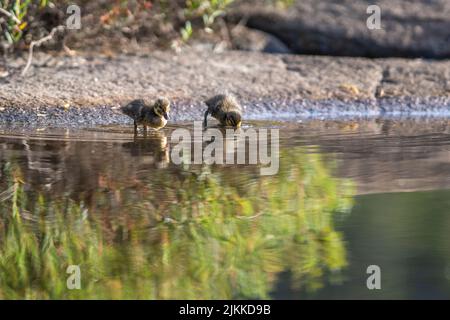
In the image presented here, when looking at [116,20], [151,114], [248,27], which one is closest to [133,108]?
[151,114]

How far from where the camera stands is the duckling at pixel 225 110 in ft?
29.8

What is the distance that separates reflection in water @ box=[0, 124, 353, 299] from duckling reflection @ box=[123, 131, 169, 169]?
0.12ft

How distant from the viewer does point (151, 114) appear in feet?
28.9

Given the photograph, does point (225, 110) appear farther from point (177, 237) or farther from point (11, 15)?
point (177, 237)

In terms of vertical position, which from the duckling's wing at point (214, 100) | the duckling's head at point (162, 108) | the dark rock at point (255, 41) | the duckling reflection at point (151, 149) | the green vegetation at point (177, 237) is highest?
the dark rock at point (255, 41)

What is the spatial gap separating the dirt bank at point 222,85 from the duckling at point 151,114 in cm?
56

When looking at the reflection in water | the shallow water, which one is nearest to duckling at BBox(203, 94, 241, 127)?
the shallow water

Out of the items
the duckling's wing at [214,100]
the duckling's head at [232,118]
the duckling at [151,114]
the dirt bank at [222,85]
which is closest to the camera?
the duckling at [151,114]

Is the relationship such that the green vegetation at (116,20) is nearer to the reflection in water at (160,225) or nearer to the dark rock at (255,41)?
the dark rock at (255,41)

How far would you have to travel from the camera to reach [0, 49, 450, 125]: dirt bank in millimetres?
9539

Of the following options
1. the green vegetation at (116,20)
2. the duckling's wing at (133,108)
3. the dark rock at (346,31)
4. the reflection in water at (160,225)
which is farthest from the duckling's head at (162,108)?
the dark rock at (346,31)

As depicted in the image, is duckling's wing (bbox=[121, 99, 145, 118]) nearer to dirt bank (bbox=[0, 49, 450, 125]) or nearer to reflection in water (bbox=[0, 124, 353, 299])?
dirt bank (bbox=[0, 49, 450, 125])

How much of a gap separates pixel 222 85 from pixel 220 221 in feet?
16.6
